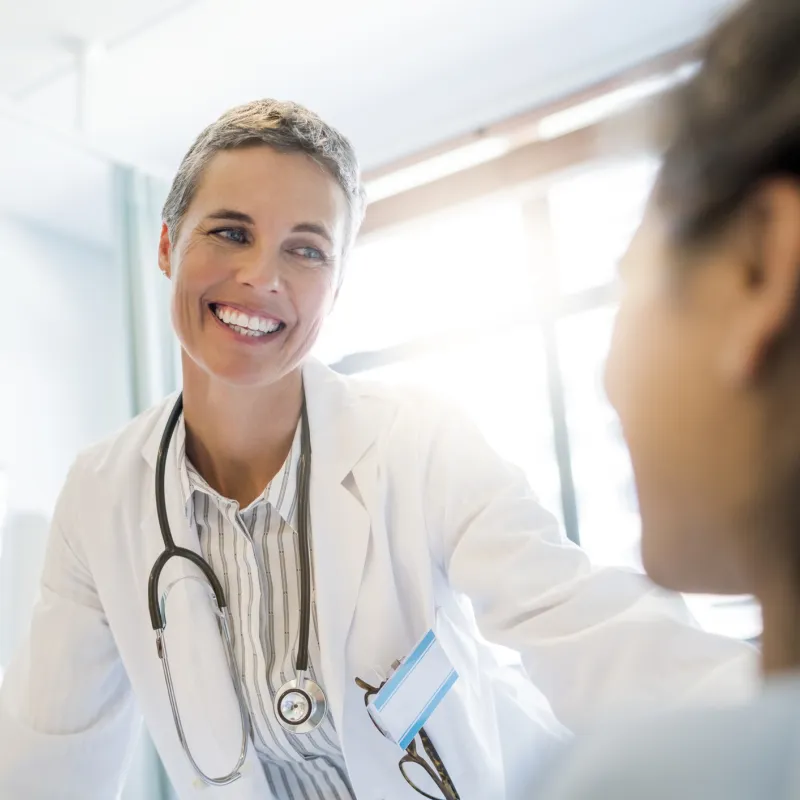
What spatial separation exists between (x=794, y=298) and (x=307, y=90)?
2540 mm

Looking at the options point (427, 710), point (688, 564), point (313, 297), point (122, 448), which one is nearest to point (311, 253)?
point (313, 297)

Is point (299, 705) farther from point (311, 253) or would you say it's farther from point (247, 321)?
point (311, 253)

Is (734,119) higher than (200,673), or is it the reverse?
(734,119)

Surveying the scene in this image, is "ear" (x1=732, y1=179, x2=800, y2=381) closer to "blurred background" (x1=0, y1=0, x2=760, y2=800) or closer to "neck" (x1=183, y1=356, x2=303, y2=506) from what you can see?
"neck" (x1=183, y1=356, x2=303, y2=506)

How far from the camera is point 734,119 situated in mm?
329

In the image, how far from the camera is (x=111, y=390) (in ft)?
10.1

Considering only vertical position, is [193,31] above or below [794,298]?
above

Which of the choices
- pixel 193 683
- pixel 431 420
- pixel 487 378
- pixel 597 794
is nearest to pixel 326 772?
pixel 193 683

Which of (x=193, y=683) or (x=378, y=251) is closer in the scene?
(x=193, y=683)

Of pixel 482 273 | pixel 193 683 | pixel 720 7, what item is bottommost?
pixel 193 683

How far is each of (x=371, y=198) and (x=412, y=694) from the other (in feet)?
7.62

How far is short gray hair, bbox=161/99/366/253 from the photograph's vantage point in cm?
126

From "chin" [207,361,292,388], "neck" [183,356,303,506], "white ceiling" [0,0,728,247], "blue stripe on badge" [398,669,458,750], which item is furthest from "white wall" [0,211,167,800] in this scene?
"blue stripe on badge" [398,669,458,750]

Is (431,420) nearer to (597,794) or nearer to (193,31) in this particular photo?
(597,794)
